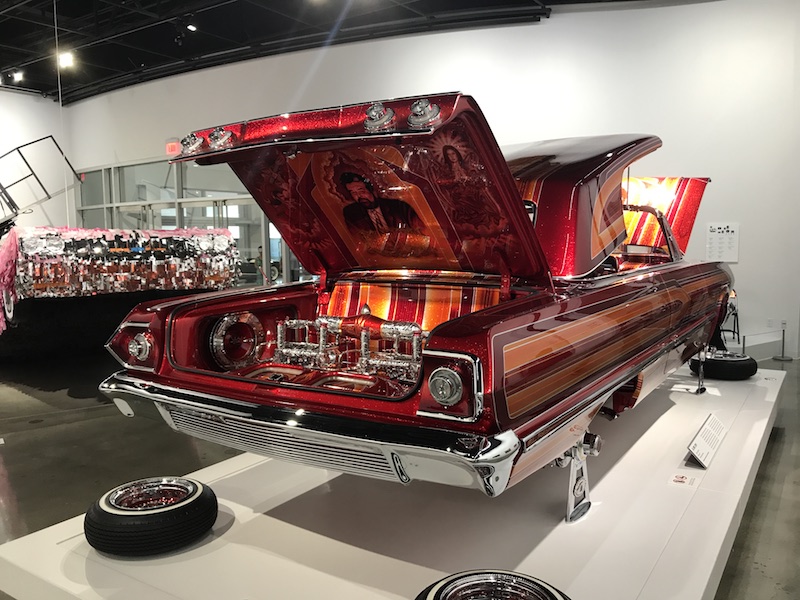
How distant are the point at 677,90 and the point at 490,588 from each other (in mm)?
5845

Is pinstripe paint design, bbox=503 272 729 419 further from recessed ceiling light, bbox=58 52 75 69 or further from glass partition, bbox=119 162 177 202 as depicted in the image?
glass partition, bbox=119 162 177 202

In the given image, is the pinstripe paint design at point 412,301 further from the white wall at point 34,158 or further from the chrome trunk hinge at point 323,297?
the white wall at point 34,158

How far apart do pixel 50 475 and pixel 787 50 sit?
21.9 feet

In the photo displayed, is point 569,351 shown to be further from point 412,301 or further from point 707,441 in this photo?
point 707,441

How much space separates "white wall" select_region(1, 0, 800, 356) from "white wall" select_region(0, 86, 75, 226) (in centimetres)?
70

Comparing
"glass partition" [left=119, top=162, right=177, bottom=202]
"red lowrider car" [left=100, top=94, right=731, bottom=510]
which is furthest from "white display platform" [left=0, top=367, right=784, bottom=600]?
"glass partition" [left=119, top=162, right=177, bottom=202]

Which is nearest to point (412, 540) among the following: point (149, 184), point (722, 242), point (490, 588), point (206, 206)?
point (490, 588)

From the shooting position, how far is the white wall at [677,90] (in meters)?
5.83

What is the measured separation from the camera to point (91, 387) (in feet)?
16.5

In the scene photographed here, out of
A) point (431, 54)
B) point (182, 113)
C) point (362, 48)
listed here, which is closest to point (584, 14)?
point (431, 54)

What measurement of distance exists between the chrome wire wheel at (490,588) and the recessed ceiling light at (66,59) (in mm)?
6905

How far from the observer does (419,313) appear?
2.70 meters

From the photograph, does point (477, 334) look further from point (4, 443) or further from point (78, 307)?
point (78, 307)

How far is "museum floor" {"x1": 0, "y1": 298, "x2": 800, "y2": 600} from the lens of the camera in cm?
244
